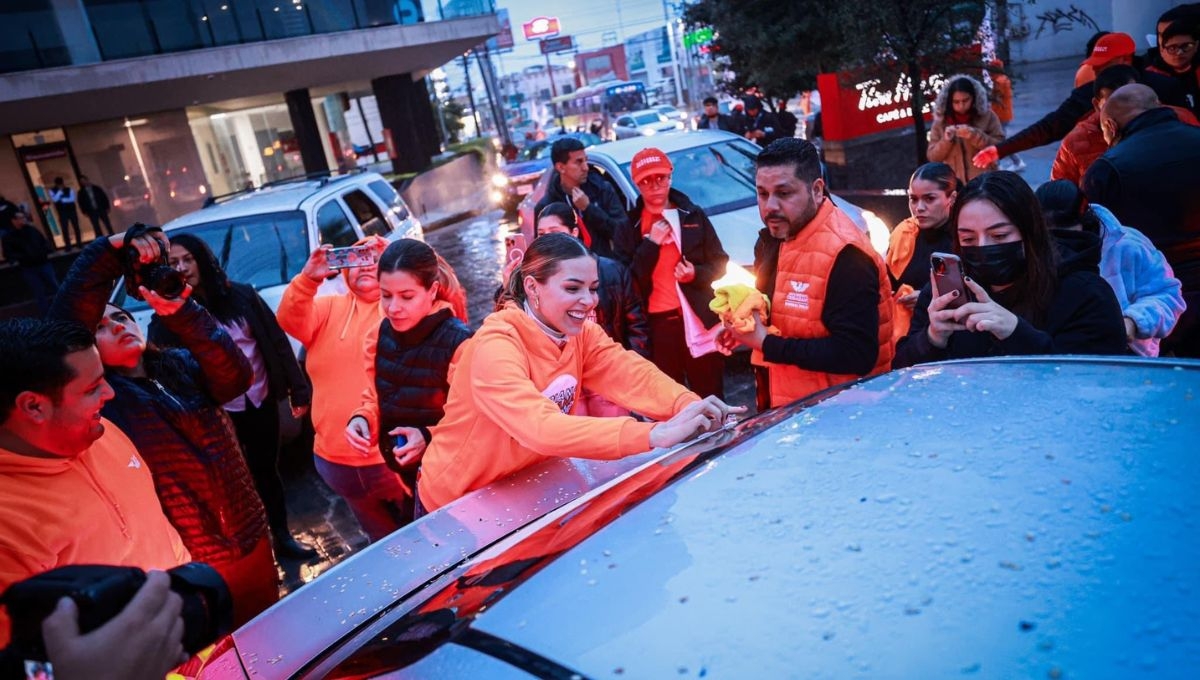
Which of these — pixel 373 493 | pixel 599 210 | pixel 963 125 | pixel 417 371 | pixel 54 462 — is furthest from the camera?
pixel 963 125

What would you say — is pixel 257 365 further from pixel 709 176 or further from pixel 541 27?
pixel 541 27

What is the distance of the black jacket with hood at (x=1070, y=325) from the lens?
2.45 meters

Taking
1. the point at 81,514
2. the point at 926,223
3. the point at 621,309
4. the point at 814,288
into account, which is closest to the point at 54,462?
the point at 81,514

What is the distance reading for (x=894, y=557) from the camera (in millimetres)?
1235

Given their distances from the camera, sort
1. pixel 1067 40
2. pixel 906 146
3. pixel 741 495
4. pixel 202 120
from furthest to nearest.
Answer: pixel 1067 40, pixel 202 120, pixel 906 146, pixel 741 495

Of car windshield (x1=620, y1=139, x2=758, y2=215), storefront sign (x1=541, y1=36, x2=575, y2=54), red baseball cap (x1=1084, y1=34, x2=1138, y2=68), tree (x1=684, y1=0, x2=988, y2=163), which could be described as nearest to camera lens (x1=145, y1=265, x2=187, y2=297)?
car windshield (x1=620, y1=139, x2=758, y2=215)

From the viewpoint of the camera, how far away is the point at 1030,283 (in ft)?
8.51

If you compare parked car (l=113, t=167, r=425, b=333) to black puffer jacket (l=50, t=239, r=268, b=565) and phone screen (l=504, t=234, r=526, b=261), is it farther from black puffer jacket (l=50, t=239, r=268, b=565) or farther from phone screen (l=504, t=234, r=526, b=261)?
black puffer jacket (l=50, t=239, r=268, b=565)

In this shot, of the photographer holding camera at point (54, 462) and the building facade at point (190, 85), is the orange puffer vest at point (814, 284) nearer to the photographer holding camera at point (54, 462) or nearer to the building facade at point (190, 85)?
the photographer holding camera at point (54, 462)

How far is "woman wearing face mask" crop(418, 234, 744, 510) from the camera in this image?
2.31 metres

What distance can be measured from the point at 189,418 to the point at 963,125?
5.45 metres

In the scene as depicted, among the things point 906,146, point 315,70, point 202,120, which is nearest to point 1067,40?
point 906,146

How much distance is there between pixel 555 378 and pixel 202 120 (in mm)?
25935

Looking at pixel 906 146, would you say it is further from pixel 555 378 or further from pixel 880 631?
pixel 880 631
